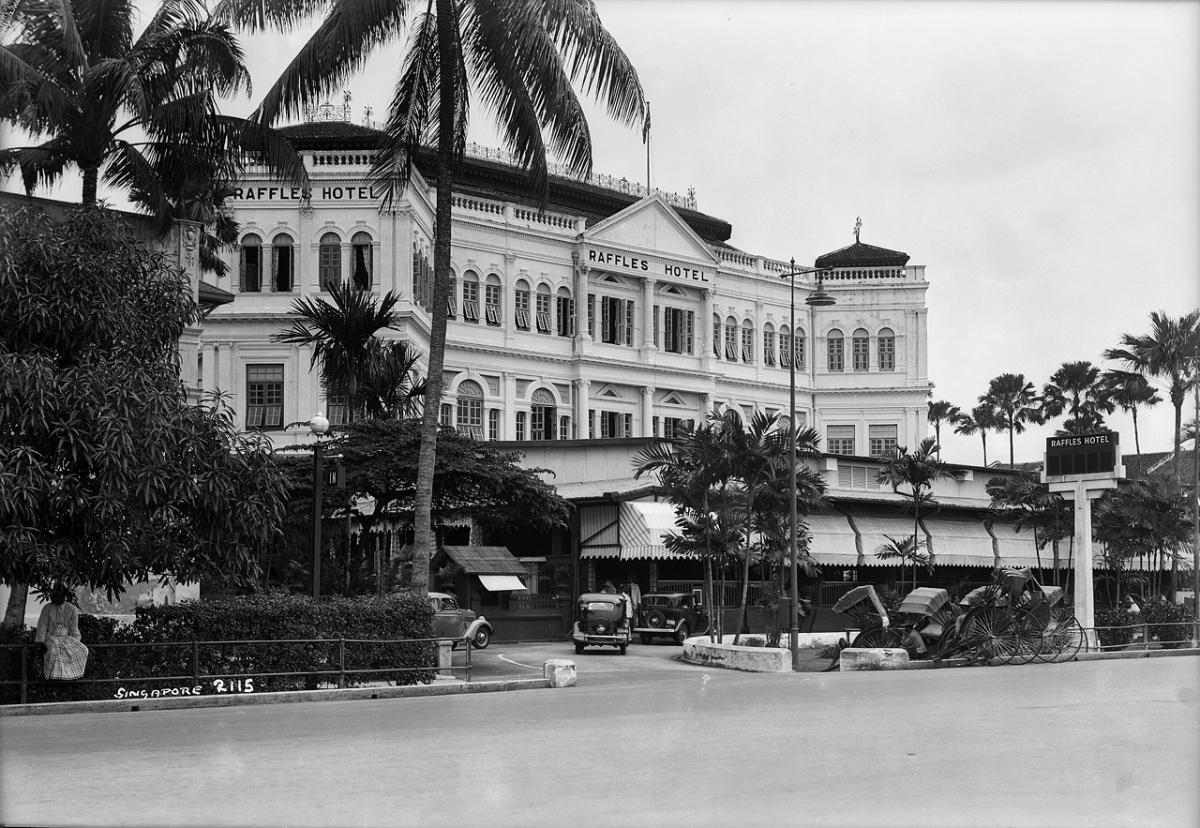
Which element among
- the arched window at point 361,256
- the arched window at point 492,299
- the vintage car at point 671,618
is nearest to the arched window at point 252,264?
the arched window at point 361,256

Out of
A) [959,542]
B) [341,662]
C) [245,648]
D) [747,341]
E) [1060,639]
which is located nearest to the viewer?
[245,648]

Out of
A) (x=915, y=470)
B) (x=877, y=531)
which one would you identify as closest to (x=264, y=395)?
(x=877, y=531)

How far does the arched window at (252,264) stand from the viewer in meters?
47.3

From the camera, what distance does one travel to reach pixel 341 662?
20.9 meters

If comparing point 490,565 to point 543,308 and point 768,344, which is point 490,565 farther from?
point 768,344

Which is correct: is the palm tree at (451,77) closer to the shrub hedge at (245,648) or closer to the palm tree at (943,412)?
the shrub hedge at (245,648)

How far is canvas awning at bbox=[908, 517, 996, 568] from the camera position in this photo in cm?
4744

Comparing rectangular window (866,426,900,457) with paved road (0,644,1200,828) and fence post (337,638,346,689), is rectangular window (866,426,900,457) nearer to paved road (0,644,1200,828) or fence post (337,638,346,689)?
paved road (0,644,1200,828)

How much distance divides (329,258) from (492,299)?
850 centimetres

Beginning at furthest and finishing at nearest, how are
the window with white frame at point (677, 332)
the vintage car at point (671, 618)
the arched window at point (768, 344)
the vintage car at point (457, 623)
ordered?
the arched window at point (768, 344), the window with white frame at point (677, 332), the vintage car at point (671, 618), the vintage car at point (457, 623)

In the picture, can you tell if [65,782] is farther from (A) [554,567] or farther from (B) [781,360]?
(B) [781,360]

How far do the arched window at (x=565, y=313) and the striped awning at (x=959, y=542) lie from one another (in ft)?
58.1

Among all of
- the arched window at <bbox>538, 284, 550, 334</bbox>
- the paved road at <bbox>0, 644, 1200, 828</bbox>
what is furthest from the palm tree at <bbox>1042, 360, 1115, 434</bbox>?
the paved road at <bbox>0, 644, 1200, 828</bbox>

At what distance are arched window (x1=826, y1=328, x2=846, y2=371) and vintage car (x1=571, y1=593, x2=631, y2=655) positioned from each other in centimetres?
3745
